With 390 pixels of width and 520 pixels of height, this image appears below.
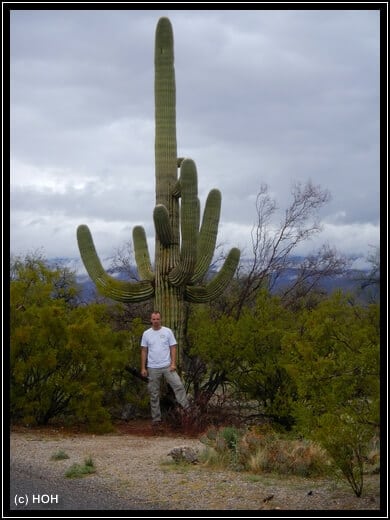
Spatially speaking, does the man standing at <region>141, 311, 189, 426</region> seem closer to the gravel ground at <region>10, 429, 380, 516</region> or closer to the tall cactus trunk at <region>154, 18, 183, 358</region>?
A: the tall cactus trunk at <region>154, 18, 183, 358</region>

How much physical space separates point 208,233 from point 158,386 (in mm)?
3155

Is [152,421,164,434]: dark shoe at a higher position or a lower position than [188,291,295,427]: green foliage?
lower

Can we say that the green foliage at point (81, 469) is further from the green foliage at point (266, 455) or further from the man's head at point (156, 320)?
the man's head at point (156, 320)

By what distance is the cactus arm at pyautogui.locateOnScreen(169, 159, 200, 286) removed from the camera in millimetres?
12391

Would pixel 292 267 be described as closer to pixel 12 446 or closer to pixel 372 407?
pixel 12 446

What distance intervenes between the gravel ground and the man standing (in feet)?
7.43

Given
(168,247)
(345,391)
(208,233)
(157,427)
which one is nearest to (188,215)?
(168,247)

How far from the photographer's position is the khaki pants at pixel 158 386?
482 inches

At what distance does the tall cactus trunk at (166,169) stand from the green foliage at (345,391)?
5407 mm

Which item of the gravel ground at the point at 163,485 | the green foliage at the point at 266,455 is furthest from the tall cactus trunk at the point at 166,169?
the green foliage at the point at 266,455

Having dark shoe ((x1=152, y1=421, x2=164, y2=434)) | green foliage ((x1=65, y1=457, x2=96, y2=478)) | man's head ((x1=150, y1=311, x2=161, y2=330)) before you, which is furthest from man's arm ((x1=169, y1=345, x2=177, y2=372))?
green foliage ((x1=65, y1=457, x2=96, y2=478))

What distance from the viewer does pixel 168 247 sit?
13.4 metres
